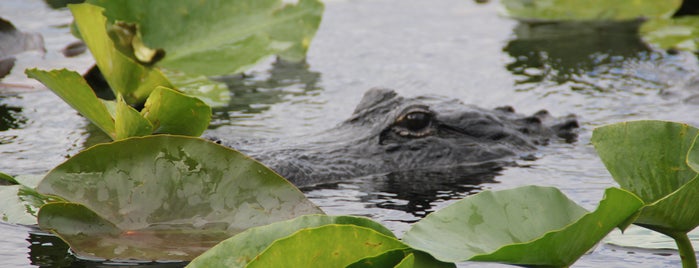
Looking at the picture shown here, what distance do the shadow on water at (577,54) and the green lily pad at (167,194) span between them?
342cm

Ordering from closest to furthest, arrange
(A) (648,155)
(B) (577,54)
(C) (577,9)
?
(A) (648,155) < (B) (577,54) < (C) (577,9)

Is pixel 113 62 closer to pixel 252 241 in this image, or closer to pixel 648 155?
pixel 252 241

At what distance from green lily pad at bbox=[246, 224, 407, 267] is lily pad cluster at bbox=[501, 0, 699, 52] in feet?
16.0

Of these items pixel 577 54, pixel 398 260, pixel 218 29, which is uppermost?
pixel 218 29

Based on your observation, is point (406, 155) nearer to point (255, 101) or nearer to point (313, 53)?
point (255, 101)

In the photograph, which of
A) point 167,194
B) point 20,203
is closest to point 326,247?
point 167,194

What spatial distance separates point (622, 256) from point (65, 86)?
5.85 ft

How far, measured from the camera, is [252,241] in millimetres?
2201

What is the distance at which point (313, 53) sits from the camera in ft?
22.4

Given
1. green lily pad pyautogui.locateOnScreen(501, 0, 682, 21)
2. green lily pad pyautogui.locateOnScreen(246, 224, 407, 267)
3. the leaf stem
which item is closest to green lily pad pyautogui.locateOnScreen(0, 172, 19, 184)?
green lily pad pyautogui.locateOnScreen(246, 224, 407, 267)

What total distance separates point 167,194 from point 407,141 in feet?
5.80

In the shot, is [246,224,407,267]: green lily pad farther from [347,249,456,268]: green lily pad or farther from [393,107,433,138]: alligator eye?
[393,107,433,138]: alligator eye

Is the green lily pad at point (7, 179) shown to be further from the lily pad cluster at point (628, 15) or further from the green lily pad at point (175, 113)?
the lily pad cluster at point (628, 15)

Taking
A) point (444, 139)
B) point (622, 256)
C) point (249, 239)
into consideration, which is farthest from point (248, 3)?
point (249, 239)
